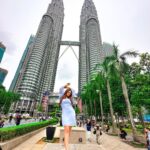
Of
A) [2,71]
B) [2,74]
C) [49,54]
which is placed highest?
[49,54]

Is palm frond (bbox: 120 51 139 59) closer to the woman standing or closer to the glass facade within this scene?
the woman standing

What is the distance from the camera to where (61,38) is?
17875 centimetres

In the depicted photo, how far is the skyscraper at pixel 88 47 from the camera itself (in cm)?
14988

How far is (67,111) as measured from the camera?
3.58 meters

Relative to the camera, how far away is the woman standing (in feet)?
11.0

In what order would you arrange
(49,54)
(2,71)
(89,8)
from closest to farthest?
(2,71) < (49,54) < (89,8)

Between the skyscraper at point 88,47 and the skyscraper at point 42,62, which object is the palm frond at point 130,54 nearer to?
the skyscraper at point 42,62

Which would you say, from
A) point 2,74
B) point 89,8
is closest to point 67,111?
point 2,74

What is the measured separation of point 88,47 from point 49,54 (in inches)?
1690

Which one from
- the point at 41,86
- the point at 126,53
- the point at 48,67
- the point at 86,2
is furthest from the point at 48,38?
the point at 126,53

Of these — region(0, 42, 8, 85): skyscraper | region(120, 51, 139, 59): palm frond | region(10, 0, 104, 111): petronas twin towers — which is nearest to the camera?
region(120, 51, 139, 59): palm frond

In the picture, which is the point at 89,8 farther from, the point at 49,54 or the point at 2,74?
the point at 2,74

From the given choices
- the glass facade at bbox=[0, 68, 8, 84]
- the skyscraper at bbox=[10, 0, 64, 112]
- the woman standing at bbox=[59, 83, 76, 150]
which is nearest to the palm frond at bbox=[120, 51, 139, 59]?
the woman standing at bbox=[59, 83, 76, 150]

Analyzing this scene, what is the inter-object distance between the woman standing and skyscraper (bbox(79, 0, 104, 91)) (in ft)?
451
